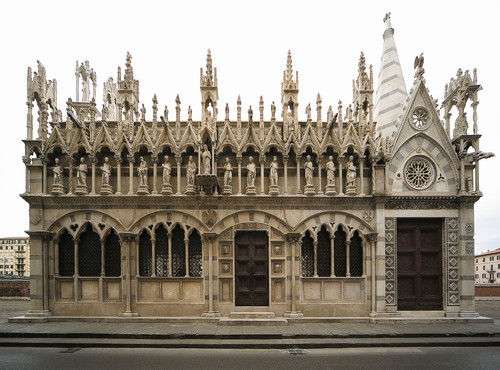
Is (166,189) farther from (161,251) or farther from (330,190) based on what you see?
(330,190)

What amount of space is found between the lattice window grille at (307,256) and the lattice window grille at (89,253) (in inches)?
359

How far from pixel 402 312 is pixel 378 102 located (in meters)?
12.6

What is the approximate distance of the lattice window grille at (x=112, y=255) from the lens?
1678 cm

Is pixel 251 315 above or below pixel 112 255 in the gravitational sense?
below

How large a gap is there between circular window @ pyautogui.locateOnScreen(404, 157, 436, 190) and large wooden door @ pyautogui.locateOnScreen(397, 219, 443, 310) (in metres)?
1.62

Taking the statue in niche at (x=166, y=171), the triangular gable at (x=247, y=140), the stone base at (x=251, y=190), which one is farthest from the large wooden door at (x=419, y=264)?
the statue in niche at (x=166, y=171)

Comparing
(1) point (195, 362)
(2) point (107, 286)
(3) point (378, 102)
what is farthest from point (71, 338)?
(3) point (378, 102)

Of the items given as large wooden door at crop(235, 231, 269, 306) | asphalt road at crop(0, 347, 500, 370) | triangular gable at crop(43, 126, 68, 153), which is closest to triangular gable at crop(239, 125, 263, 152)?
large wooden door at crop(235, 231, 269, 306)

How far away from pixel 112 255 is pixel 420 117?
15259mm

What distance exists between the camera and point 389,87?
74.1 ft

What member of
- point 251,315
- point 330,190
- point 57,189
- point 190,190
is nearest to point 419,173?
point 330,190

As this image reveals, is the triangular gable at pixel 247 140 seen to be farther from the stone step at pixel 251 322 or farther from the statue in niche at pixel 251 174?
the stone step at pixel 251 322

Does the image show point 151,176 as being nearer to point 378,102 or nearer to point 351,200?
point 351,200

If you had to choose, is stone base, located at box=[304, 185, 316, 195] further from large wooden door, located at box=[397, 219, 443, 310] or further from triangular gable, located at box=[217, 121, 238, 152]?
large wooden door, located at box=[397, 219, 443, 310]
